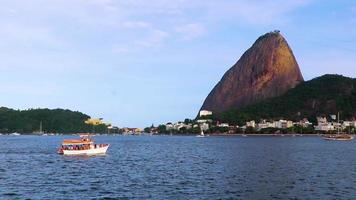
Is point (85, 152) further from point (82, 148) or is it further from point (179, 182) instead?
point (179, 182)

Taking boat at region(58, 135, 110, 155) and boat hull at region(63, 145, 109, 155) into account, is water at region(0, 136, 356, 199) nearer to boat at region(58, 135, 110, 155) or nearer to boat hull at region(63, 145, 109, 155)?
boat hull at region(63, 145, 109, 155)

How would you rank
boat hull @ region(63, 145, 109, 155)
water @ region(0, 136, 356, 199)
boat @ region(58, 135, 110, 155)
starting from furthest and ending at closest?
boat @ region(58, 135, 110, 155)
boat hull @ region(63, 145, 109, 155)
water @ region(0, 136, 356, 199)

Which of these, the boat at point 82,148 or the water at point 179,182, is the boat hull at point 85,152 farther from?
the water at point 179,182

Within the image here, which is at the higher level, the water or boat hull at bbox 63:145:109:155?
boat hull at bbox 63:145:109:155

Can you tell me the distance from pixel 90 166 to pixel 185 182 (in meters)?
21.8

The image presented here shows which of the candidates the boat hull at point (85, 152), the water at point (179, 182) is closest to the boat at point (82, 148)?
the boat hull at point (85, 152)

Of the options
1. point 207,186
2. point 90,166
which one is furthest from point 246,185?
point 90,166

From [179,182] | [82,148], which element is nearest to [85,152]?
[82,148]

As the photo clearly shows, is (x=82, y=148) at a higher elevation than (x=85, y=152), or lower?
higher

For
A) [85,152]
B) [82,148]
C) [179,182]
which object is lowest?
[179,182]

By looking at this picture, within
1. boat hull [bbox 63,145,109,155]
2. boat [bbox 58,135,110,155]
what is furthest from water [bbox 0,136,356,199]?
boat [bbox 58,135,110,155]

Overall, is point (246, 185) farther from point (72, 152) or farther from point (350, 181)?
point (72, 152)

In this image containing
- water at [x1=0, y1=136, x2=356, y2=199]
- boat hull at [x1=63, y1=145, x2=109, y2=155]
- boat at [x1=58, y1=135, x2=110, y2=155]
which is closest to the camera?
water at [x1=0, y1=136, x2=356, y2=199]

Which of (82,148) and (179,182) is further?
(82,148)
